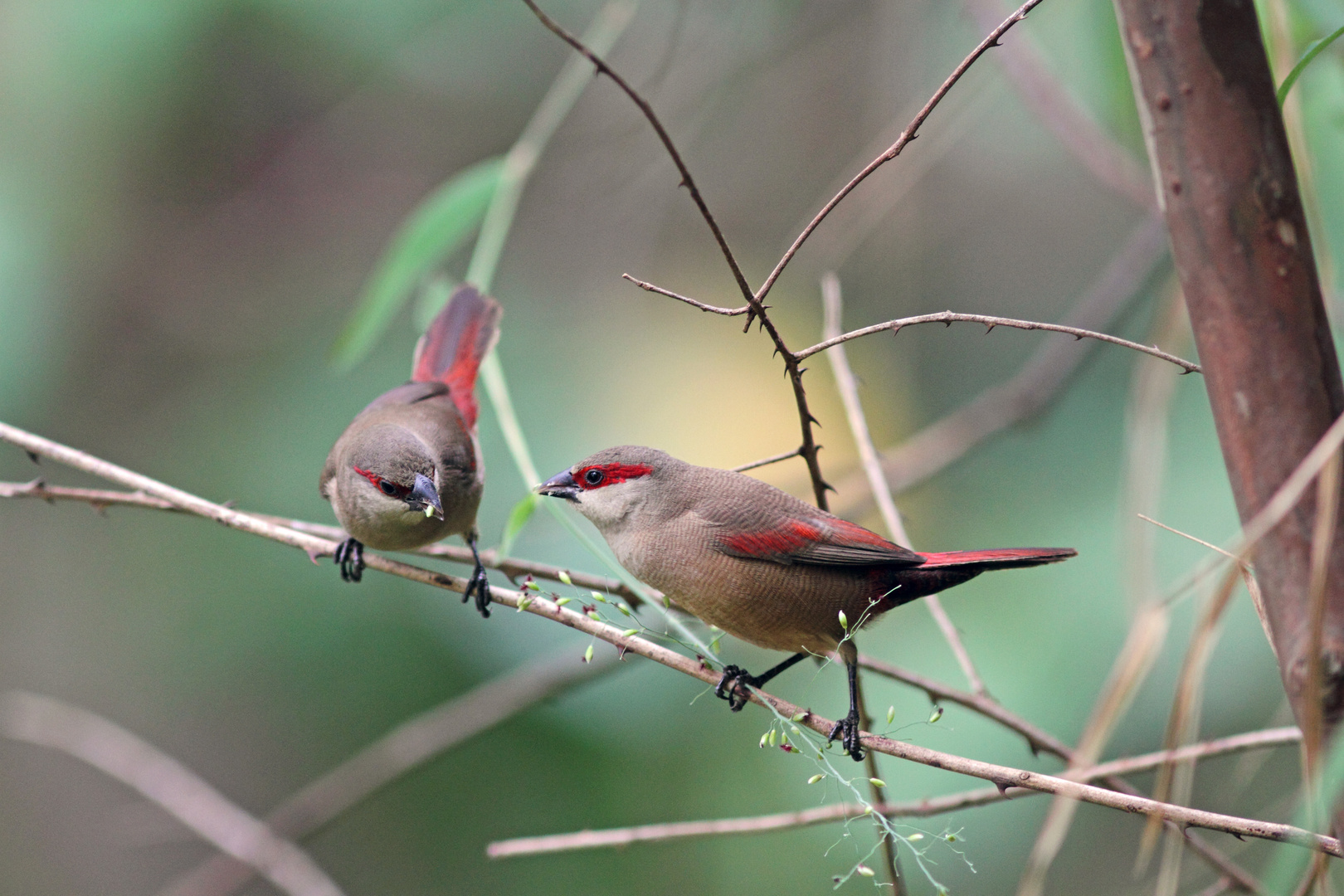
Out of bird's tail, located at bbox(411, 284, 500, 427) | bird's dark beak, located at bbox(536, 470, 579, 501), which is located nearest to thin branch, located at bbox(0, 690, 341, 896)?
bird's dark beak, located at bbox(536, 470, 579, 501)

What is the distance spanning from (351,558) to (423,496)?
41 centimetres

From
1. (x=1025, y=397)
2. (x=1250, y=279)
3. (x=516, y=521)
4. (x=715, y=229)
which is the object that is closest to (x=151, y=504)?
(x=516, y=521)

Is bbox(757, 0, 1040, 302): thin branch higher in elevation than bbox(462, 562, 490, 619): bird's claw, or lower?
lower

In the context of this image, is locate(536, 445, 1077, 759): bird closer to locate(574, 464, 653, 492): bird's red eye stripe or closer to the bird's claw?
locate(574, 464, 653, 492): bird's red eye stripe

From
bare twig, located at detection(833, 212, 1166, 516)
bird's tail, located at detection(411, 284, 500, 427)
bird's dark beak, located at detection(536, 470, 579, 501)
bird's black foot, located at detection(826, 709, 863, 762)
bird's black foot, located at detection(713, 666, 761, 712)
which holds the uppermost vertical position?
bird's tail, located at detection(411, 284, 500, 427)

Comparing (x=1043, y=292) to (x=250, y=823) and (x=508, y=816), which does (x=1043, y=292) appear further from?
(x=250, y=823)

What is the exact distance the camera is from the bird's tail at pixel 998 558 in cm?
219

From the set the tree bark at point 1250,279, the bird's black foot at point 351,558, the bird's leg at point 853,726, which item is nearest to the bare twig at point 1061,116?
the bird's leg at point 853,726

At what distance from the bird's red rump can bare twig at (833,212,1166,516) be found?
1.07 m

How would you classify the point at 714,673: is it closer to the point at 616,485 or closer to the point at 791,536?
the point at 791,536

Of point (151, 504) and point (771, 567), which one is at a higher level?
point (151, 504)

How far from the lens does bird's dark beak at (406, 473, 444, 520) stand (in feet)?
10.0

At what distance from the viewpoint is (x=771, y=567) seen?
2.53 m

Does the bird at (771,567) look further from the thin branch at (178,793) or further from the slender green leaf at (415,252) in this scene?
the thin branch at (178,793)
